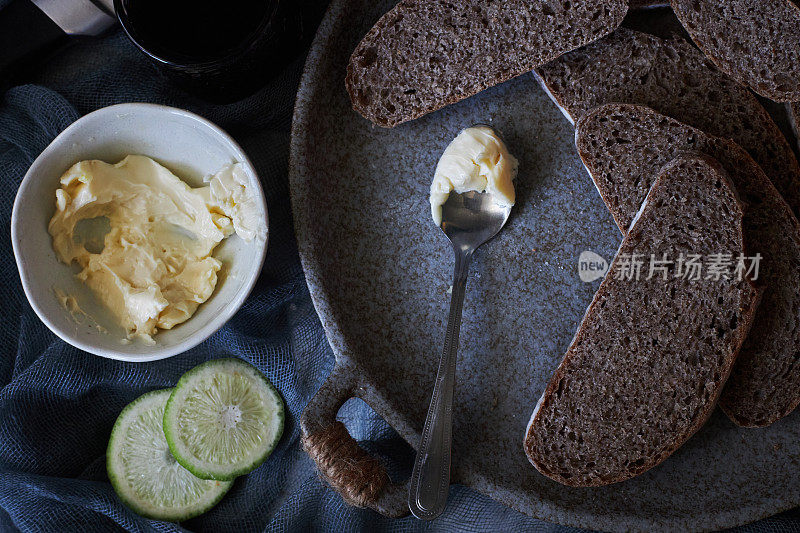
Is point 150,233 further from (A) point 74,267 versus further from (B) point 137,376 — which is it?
(B) point 137,376

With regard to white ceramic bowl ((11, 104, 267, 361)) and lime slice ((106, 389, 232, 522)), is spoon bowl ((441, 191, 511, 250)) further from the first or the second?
lime slice ((106, 389, 232, 522))

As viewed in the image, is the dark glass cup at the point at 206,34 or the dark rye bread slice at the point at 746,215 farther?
the dark rye bread slice at the point at 746,215

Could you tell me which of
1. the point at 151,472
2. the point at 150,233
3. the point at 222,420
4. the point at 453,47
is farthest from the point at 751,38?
the point at 151,472

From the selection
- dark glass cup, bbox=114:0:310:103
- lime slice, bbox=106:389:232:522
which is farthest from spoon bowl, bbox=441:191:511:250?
lime slice, bbox=106:389:232:522

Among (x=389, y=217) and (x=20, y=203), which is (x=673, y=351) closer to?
(x=389, y=217)

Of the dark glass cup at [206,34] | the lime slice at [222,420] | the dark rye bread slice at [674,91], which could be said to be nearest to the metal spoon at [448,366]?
the dark rye bread slice at [674,91]

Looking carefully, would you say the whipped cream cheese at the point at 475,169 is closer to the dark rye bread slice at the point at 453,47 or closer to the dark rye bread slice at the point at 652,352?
the dark rye bread slice at the point at 453,47
